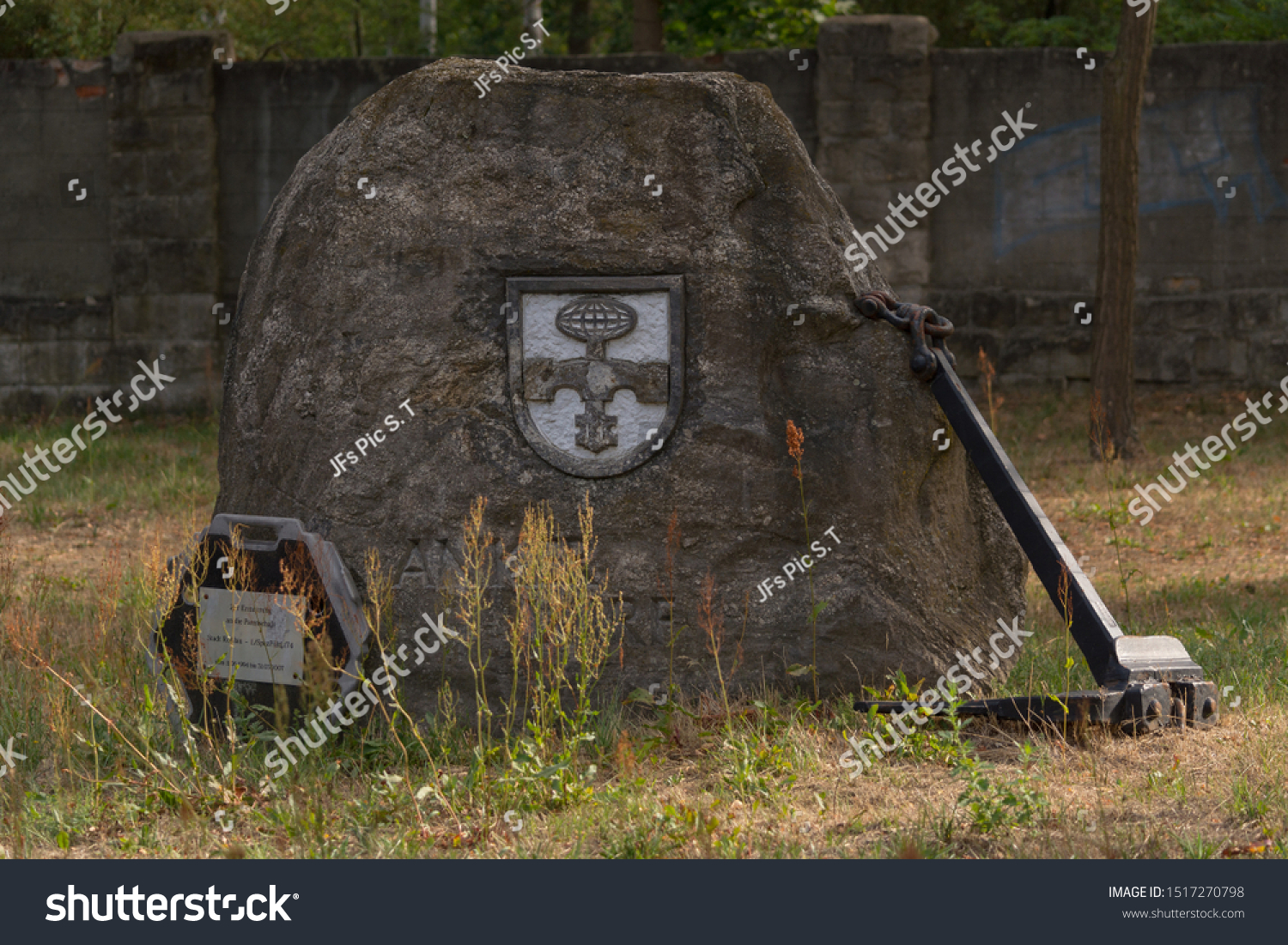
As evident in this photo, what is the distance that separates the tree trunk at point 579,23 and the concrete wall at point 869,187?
18.7 ft

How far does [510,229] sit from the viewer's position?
361 centimetres

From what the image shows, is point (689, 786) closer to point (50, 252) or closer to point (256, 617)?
point (256, 617)

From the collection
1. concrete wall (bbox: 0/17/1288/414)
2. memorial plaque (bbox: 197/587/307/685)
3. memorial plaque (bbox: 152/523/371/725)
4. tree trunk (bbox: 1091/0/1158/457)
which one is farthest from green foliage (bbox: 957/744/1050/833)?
concrete wall (bbox: 0/17/1288/414)

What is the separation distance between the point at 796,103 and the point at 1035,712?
7483 mm

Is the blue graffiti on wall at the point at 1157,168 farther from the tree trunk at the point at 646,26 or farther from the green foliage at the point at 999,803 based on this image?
the green foliage at the point at 999,803

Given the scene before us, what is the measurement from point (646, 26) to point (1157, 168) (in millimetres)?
5357

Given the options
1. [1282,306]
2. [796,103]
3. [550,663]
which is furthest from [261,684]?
[1282,306]

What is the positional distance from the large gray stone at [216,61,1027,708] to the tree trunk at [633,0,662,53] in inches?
378

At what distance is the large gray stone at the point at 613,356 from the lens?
11.7ft

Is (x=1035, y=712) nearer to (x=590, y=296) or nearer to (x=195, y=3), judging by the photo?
(x=590, y=296)

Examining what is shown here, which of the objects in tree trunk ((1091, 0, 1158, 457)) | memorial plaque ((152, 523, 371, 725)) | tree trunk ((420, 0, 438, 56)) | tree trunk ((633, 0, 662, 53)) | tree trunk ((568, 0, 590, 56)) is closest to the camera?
memorial plaque ((152, 523, 371, 725))

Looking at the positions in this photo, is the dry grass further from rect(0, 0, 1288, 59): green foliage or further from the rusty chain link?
rect(0, 0, 1288, 59): green foliage

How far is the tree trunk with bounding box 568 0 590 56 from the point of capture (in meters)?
15.3

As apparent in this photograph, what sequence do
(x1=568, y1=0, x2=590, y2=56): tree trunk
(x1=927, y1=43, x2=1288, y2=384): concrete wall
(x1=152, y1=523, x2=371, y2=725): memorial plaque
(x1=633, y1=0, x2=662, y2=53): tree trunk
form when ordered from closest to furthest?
(x1=152, y1=523, x2=371, y2=725): memorial plaque < (x1=927, y1=43, x2=1288, y2=384): concrete wall < (x1=633, y1=0, x2=662, y2=53): tree trunk < (x1=568, y1=0, x2=590, y2=56): tree trunk
